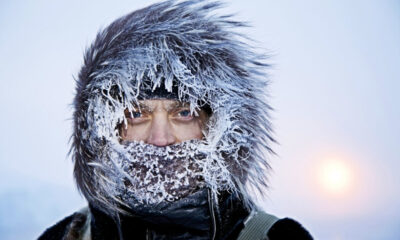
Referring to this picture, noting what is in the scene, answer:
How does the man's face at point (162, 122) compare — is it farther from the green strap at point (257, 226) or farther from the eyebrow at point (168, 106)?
the green strap at point (257, 226)

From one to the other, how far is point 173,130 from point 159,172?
0.63 ft

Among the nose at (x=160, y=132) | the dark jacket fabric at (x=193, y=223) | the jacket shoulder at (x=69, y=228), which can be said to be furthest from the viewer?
the jacket shoulder at (x=69, y=228)

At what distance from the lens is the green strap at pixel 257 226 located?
176 centimetres

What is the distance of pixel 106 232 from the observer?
72.6 inches

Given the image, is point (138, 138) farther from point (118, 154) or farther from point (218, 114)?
point (218, 114)

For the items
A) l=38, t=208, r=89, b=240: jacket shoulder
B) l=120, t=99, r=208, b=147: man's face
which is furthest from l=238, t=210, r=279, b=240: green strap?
l=38, t=208, r=89, b=240: jacket shoulder

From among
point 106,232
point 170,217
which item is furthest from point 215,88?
point 106,232

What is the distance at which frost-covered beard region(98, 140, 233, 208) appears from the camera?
5.79ft

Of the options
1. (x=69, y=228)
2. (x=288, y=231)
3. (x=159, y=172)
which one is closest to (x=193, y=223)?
(x=159, y=172)

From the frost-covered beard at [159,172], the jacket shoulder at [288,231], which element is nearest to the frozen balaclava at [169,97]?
the frost-covered beard at [159,172]

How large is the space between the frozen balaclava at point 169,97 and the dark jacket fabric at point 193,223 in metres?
0.05

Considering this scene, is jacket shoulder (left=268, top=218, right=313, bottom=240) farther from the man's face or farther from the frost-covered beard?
the man's face

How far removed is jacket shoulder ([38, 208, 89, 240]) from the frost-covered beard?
12.5 inches

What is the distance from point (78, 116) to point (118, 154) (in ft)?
0.75
